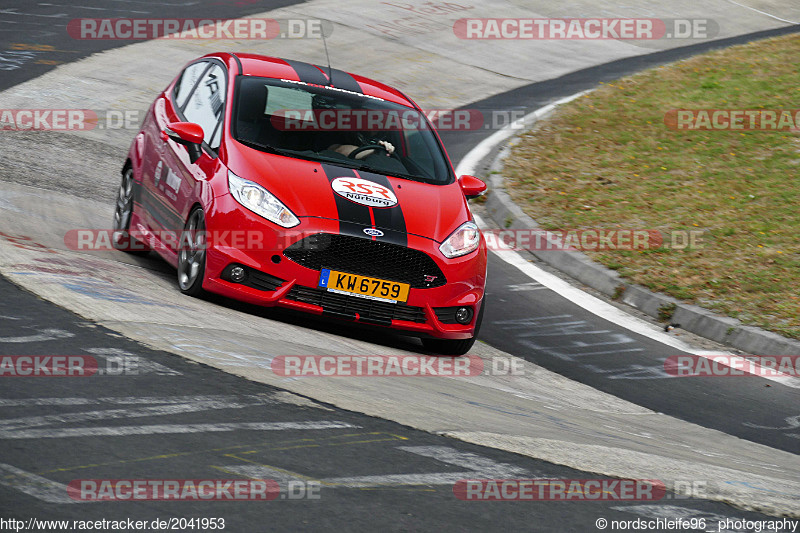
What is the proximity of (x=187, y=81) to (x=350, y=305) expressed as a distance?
2846 millimetres

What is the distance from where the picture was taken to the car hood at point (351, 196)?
23.1 ft

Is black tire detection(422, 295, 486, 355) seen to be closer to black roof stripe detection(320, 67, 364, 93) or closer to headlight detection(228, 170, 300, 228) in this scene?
headlight detection(228, 170, 300, 228)

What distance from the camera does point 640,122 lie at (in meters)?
15.6

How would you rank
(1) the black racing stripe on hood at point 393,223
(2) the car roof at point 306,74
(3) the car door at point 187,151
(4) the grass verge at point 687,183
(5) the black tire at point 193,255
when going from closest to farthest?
(1) the black racing stripe on hood at point 393,223 < (5) the black tire at point 193,255 < (3) the car door at point 187,151 < (2) the car roof at point 306,74 < (4) the grass verge at point 687,183

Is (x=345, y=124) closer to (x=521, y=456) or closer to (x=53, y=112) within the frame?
(x=521, y=456)

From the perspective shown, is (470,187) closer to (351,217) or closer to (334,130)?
(334,130)

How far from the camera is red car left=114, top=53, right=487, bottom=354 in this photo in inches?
274

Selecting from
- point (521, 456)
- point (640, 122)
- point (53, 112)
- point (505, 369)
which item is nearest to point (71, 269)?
point (505, 369)

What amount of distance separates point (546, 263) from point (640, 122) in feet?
19.1

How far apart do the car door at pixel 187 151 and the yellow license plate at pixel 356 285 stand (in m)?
1.05

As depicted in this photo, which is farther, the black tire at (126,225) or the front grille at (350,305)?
the black tire at (126,225)

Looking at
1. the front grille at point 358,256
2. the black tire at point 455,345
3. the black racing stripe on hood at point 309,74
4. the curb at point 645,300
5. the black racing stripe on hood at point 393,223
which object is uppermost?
the black racing stripe on hood at point 309,74

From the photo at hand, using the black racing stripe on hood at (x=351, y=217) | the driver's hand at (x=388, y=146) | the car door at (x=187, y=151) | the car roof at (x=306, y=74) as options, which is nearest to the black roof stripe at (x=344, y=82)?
the car roof at (x=306, y=74)

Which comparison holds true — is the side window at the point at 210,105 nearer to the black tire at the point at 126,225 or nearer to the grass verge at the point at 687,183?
the black tire at the point at 126,225
